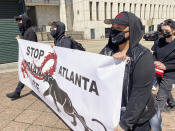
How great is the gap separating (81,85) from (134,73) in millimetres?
731

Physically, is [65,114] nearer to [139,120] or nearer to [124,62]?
[139,120]

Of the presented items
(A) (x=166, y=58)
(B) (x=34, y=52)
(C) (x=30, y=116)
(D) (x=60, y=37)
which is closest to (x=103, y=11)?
(D) (x=60, y=37)

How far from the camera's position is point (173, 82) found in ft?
9.54

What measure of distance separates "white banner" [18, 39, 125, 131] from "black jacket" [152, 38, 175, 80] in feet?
5.54

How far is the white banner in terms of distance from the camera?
5.21ft

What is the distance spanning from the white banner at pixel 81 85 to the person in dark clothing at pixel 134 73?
0.09 metres

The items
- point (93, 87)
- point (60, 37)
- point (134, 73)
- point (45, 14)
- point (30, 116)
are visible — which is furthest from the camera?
point (45, 14)

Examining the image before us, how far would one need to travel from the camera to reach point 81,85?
77.0 inches

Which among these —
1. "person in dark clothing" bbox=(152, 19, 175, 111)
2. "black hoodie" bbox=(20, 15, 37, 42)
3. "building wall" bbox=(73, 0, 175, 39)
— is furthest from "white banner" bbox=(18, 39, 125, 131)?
"building wall" bbox=(73, 0, 175, 39)

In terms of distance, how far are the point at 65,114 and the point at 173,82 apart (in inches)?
80.9

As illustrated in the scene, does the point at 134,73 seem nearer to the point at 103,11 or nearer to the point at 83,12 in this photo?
the point at 83,12

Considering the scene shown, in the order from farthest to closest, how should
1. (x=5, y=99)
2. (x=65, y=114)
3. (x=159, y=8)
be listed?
(x=159, y=8), (x=5, y=99), (x=65, y=114)

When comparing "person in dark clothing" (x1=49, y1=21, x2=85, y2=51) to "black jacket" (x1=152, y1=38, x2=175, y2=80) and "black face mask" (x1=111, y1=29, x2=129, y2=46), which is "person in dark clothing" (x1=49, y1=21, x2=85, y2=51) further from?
"black face mask" (x1=111, y1=29, x2=129, y2=46)

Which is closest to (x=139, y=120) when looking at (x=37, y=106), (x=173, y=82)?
(x=173, y=82)
